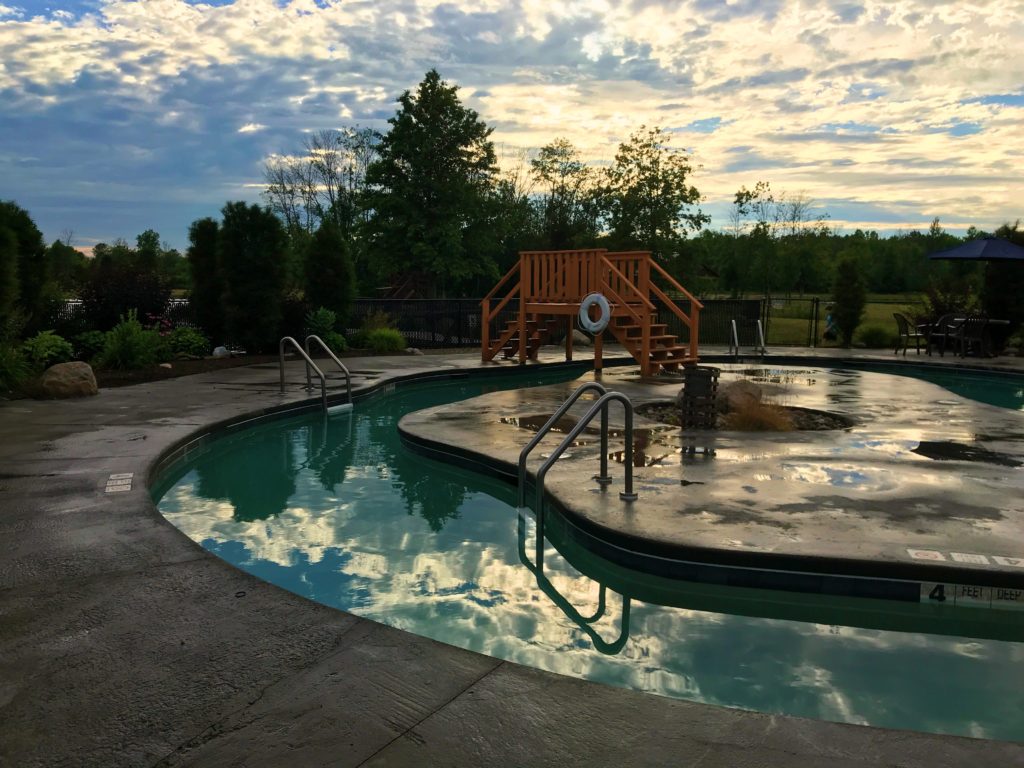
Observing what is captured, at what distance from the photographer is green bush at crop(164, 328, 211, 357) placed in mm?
17094

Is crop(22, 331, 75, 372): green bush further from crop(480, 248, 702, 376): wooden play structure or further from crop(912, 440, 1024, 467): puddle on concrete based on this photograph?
crop(912, 440, 1024, 467): puddle on concrete

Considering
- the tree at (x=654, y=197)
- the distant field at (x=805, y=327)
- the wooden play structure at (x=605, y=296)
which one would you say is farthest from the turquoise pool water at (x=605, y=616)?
the tree at (x=654, y=197)

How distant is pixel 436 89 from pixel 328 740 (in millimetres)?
36764

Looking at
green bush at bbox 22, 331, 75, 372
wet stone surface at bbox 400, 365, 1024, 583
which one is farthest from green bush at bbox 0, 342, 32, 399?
wet stone surface at bbox 400, 365, 1024, 583

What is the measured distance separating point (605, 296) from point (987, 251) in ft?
35.0

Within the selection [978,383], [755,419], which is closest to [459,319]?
[978,383]

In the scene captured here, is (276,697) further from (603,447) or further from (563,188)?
(563,188)

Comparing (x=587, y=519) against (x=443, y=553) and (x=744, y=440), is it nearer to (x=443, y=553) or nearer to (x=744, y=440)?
(x=443, y=553)

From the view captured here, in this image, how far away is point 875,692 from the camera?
383 centimetres

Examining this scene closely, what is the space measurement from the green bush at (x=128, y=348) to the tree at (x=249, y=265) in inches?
95.7

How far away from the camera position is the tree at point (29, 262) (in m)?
14.7

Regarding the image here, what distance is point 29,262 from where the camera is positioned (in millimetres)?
14875

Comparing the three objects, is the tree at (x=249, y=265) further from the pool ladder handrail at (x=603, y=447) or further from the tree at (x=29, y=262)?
the pool ladder handrail at (x=603, y=447)

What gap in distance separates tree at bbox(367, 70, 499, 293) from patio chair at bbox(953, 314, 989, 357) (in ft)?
73.5
